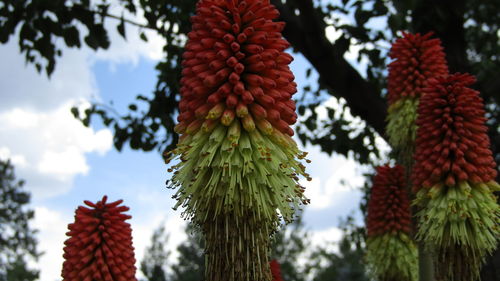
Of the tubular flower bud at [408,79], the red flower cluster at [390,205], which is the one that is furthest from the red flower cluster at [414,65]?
the red flower cluster at [390,205]

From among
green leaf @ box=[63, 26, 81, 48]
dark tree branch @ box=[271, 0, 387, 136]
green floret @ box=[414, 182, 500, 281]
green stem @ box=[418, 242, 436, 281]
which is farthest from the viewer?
dark tree branch @ box=[271, 0, 387, 136]

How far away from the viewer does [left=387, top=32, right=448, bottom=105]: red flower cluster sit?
4.41 m

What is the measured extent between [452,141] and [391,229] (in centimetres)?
145

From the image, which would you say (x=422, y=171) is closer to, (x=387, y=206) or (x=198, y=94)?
(x=387, y=206)

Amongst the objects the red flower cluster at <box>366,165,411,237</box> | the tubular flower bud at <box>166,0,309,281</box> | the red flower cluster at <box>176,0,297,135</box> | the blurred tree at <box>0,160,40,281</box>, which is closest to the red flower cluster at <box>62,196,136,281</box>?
the tubular flower bud at <box>166,0,309,281</box>

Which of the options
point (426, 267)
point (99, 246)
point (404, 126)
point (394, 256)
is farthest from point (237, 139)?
point (394, 256)

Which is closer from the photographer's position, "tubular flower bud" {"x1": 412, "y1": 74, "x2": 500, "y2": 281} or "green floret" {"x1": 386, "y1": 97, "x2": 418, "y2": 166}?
"tubular flower bud" {"x1": 412, "y1": 74, "x2": 500, "y2": 281}

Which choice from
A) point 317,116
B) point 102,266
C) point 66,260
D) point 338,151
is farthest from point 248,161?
point 317,116

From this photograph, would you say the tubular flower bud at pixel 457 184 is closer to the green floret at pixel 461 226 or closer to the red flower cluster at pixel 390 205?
the green floret at pixel 461 226

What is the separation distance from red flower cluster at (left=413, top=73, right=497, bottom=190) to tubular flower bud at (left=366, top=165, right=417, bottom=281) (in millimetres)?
1010

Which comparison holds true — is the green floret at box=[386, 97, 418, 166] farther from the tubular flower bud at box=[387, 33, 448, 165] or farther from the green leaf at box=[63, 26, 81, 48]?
the green leaf at box=[63, 26, 81, 48]

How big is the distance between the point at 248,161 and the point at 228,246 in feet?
1.27

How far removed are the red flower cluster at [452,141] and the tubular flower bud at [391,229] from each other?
1010mm

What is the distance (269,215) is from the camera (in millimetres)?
2469
